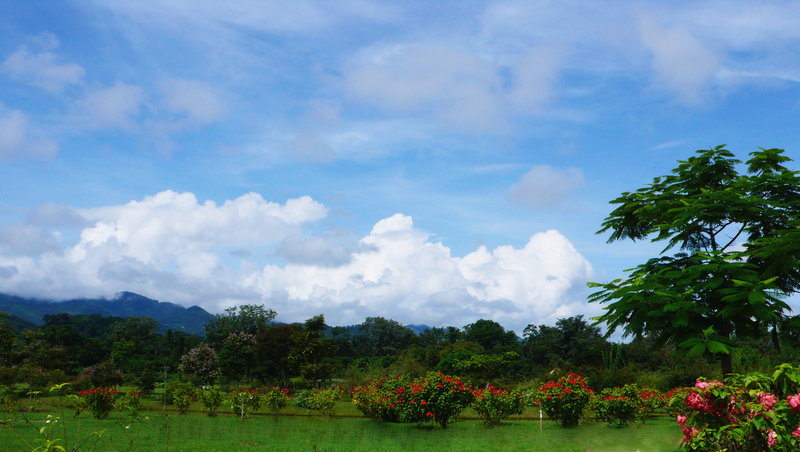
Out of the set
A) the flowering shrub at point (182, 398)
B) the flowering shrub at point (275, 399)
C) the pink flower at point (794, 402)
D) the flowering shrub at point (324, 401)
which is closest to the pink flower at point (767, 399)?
the pink flower at point (794, 402)

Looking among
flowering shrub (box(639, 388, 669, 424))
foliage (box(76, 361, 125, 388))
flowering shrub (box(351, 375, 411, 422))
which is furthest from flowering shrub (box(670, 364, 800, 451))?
foliage (box(76, 361, 125, 388))

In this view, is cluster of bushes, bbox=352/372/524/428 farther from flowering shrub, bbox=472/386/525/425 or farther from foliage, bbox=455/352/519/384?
foliage, bbox=455/352/519/384

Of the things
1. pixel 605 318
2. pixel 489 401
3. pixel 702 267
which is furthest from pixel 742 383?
pixel 489 401

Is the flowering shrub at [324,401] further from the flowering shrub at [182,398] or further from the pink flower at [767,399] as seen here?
the pink flower at [767,399]

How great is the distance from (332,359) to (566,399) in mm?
25656

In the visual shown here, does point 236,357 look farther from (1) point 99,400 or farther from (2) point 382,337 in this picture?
(2) point 382,337

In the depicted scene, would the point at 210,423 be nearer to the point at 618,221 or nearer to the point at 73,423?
the point at 73,423

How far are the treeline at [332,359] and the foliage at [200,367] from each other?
57mm

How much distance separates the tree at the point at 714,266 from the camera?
316 inches

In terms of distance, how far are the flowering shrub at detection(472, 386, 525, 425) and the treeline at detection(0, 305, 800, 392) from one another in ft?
16.3

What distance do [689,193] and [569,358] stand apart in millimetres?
35426

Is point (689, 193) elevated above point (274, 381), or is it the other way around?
point (689, 193)

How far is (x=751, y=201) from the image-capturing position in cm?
867

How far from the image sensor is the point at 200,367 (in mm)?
29125
